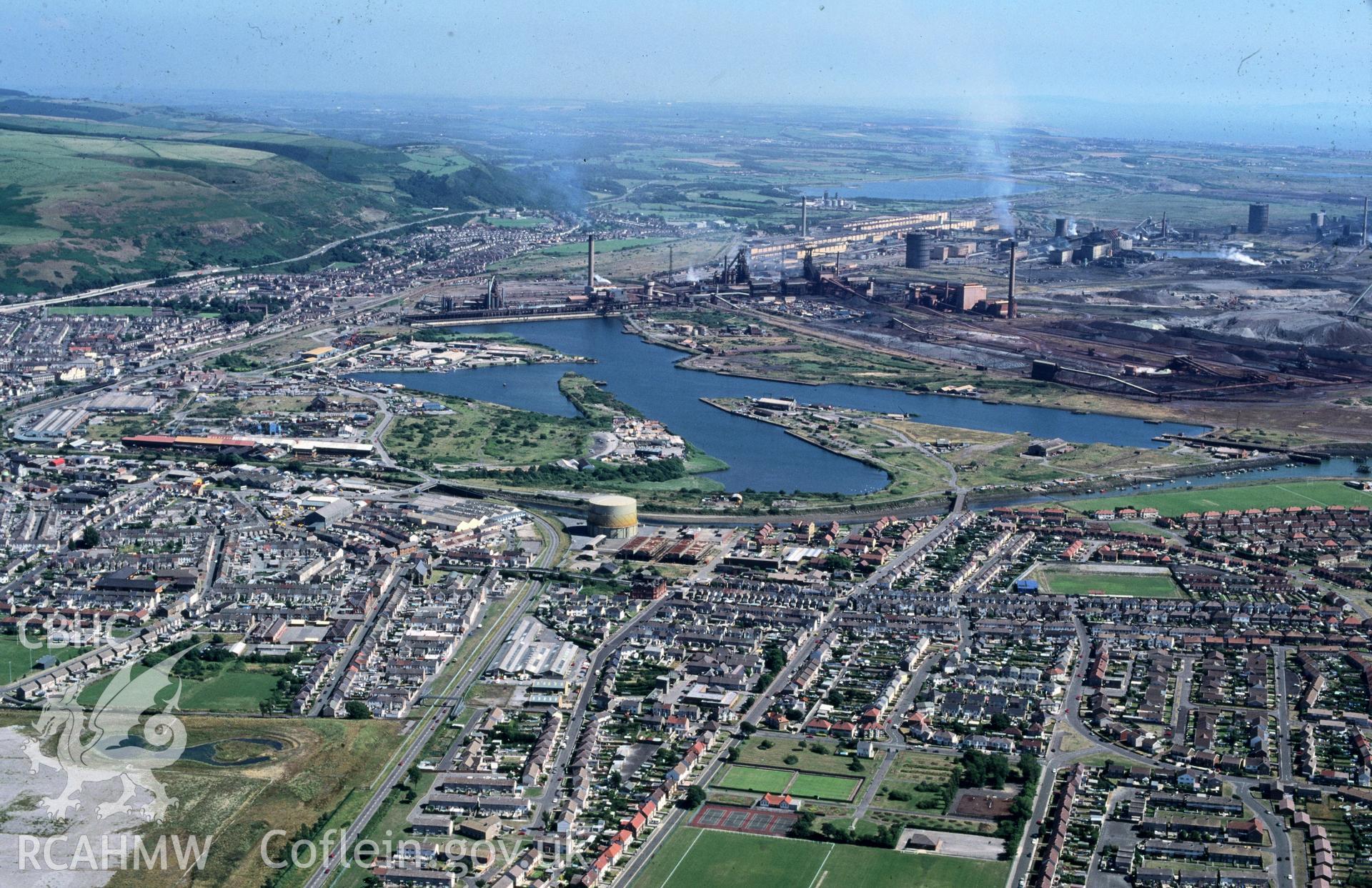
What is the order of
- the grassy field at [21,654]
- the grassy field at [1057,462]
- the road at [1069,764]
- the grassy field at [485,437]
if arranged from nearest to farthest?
the road at [1069,764]
the grassy field at [21,654]
the grassy field at [1057,462]
the grassy field at [485,437]

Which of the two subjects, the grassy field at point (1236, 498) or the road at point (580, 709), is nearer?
the road at point (580, 709)

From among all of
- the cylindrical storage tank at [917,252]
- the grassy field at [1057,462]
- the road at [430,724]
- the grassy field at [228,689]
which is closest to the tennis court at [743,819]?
the road at [430,724]

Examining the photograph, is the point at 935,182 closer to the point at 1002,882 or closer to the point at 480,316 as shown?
the point at 480,316

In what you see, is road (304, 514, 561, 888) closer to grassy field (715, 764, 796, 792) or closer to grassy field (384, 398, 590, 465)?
grassy field (715, 764, 796, 792)

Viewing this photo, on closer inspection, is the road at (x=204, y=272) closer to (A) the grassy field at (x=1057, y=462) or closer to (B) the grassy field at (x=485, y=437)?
(B) the grassy field at (x=485, y=437)

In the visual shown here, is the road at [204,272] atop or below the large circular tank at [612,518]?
atop

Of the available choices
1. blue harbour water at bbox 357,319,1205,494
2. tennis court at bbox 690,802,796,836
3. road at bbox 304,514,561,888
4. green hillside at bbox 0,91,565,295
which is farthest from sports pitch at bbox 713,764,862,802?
green hillside at bbox 0,91,565,295
